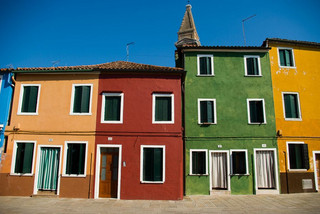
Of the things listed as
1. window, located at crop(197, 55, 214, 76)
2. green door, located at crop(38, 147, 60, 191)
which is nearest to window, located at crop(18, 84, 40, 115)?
green door, located at crop(38, 147, 60, 191)

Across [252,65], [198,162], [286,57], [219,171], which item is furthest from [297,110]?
[198,162]

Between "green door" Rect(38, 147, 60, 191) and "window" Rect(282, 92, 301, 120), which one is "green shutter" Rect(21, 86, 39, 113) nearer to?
"green door" Rect(38, 147, 60, 191)

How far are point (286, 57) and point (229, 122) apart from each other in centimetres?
639

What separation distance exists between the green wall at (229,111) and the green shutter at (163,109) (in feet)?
6.27

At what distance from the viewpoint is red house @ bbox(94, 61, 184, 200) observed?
11703 mm

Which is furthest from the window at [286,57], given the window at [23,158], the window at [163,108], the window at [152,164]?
the window at [23,158]

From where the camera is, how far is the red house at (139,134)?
1170 centimetres

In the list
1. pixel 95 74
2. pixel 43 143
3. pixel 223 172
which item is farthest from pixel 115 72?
pixel 223 172

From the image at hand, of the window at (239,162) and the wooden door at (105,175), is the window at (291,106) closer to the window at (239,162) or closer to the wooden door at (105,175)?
the window at (239,162)

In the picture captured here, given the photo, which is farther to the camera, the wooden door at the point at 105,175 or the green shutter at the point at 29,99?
the green shutter at the point at 29,99

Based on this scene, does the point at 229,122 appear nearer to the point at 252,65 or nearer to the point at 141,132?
the point at 252,65

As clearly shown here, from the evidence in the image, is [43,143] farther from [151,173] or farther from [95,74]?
[151,173]

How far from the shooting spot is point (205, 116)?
1408 cm

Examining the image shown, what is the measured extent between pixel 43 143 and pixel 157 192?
6.93 meters
